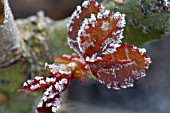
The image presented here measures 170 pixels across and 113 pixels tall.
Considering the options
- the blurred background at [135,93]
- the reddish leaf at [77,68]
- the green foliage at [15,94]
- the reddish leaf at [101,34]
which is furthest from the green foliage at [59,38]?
the blurred background at [135,93]

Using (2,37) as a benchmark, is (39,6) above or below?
above

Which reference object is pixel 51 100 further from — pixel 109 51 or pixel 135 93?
pixel 135 93

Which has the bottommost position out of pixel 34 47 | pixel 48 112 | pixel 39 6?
pixel 48 112

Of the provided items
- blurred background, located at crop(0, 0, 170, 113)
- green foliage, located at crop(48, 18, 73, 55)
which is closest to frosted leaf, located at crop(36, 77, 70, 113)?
green foliage, located at crop(48, 18, 73, 55)

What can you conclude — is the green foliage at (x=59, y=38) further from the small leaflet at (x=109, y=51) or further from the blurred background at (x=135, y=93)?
the blurred background at (x=135, y=93)

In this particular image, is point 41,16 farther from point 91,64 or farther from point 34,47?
point 91,64

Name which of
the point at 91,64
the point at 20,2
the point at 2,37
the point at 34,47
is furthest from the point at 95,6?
the point at 20,2

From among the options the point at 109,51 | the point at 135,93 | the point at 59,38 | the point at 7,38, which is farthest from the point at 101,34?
the point at 135,93

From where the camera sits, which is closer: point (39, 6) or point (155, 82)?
point (155, 82)
